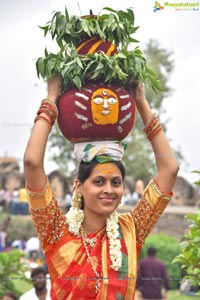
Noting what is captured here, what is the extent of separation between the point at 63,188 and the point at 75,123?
848 inches

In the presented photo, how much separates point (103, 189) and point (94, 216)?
0.74ft

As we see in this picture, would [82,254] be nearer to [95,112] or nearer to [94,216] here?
[94,216]

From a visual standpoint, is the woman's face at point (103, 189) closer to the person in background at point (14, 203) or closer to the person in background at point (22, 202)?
the person in background at point (22, 202)

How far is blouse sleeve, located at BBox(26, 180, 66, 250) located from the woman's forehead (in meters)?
0.30

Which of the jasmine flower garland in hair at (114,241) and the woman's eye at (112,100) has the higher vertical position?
the woman's eye at (112,100)

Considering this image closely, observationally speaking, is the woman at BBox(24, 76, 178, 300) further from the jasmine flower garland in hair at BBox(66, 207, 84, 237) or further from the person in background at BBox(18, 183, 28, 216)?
the person in background at BBox(18, 183, 28, 216)

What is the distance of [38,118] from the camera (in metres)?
5.70

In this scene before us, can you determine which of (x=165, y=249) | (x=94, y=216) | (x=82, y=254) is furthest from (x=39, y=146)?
(x=165, y=249)

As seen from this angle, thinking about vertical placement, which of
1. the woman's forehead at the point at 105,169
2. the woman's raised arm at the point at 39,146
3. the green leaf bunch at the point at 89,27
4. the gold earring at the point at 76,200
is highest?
the green leaf bunch at the point at 89,27

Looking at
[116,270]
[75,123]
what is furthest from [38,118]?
[116,270]

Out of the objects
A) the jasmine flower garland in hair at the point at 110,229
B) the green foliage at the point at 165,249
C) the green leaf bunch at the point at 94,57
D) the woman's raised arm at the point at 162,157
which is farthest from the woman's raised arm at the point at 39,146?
the green foliage at the point at 165,249

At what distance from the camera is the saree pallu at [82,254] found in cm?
565

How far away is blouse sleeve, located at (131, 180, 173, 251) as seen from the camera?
589 cm

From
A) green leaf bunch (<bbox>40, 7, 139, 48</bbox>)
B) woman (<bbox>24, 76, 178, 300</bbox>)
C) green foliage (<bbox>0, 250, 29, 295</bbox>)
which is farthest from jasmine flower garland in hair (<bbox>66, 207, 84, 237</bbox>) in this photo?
green foliage (<bbox>0, 250, 29, 295</bbox>)
